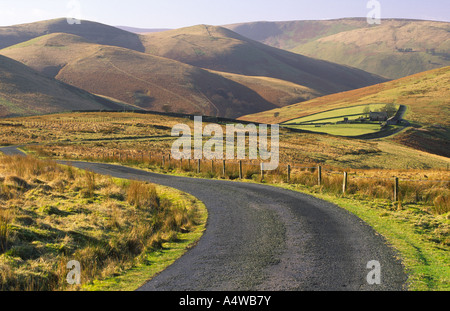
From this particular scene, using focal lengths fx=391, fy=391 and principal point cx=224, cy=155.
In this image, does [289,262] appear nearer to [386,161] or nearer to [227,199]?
[227,199]

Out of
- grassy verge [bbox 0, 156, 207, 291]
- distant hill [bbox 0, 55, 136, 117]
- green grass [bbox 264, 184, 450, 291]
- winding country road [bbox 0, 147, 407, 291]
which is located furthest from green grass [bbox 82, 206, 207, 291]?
distant hill [bbox 0, 55, 136, 117]

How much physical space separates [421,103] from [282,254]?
137289 millimetres

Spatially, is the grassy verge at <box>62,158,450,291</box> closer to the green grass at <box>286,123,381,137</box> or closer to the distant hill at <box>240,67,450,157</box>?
the distant hill at <box>240,67,450,157</box>

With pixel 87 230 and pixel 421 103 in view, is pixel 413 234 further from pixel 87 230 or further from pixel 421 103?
pixel 421 103

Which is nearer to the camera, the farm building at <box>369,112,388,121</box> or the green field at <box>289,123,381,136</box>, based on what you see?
the green field at <box>289,123,381,136</box>

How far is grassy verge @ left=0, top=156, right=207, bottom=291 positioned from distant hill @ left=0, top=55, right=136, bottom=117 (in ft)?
366

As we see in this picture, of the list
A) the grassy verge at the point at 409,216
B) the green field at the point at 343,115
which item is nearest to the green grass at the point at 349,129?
the green field at the point at 343,115

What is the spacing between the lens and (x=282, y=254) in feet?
35.6

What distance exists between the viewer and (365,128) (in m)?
99.5

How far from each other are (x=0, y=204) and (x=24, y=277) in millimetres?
5920

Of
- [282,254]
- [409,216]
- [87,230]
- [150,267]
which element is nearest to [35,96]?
[87,230]

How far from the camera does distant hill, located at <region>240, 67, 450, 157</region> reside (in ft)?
285

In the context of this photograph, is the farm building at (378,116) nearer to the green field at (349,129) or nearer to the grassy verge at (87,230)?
the green field at (349,129)
